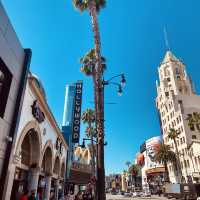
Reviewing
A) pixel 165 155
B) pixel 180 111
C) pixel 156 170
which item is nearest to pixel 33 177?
pixel 165 155

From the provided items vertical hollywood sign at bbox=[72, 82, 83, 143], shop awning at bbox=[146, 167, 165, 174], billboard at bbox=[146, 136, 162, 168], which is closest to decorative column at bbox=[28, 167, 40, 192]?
vertical hollywood sign at bbox=[72, 82, 83, 143]

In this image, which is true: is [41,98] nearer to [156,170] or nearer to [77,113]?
[77,113]

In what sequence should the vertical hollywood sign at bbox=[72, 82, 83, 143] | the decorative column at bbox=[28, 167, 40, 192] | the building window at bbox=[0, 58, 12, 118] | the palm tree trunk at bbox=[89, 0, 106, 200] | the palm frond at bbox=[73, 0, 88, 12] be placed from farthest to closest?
the vertical hollywood sign at bbox=[72, 82, 83, 143], the palm frond at bbox=[73, 0, 88, 12], the decorative column at bbox=[28, 167, 40, 192], the palm tree trunk at bbox=[89, 0, 106, 200], the building window at bbox=[0, 58, 12, 118]

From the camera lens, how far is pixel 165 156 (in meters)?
67.1

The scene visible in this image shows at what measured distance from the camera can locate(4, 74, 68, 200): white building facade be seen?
10.4m

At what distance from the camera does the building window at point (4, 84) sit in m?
8.69

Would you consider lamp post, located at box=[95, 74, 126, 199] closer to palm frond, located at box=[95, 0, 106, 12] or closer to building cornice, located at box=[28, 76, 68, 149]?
building cornice, located at box=[28, 76, 68, 149]

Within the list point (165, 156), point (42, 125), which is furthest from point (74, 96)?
point (165, 156)

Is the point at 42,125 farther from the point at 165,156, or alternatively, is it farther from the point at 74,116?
the point at 165,156

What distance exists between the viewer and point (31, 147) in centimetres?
1408

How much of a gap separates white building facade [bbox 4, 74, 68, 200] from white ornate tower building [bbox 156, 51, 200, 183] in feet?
156

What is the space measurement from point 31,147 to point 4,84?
6.30 meters

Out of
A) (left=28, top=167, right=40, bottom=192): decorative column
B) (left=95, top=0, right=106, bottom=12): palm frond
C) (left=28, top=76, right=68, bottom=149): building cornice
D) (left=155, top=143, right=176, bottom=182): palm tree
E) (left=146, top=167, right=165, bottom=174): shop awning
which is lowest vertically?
(left=28, top=167, right=40, bottom=192): decorative column

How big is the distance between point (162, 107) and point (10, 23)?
84137mm
